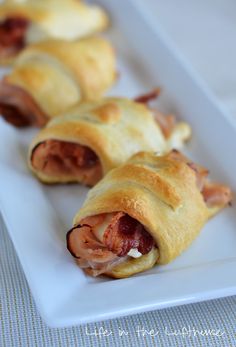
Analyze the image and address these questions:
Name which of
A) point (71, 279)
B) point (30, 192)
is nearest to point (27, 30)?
point (30, 192)

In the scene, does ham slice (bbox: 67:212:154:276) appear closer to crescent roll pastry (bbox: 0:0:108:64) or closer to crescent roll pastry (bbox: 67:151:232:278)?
crescent roll pastry (bbox: 67:151:232:278)

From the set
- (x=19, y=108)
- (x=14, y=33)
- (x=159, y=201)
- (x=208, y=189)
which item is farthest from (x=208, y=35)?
(x=159, y=201)

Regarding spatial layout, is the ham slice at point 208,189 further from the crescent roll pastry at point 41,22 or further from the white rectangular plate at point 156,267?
the crescent roll pastry at point 41,22

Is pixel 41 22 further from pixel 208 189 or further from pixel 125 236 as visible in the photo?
pixel 125 236

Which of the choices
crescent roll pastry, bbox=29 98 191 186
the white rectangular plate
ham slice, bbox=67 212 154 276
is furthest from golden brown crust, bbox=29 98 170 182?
ham slice, bbox=67 212 154 276

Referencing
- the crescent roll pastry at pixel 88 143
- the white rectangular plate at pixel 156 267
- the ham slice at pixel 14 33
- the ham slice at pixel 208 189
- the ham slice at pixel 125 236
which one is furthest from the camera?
the ham slice at pixel 14 33

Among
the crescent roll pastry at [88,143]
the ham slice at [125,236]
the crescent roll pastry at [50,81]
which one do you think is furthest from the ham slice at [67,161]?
the ham slice at [125,236]
